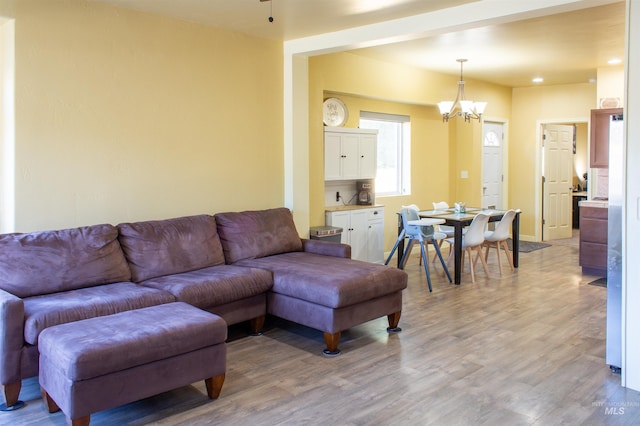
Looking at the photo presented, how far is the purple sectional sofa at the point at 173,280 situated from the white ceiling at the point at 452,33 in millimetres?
1699

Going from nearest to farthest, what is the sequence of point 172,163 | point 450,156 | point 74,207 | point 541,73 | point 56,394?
point 56,394
point 74,207
point 172,163
point 541,73
point 450,156

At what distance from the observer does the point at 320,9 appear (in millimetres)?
4211

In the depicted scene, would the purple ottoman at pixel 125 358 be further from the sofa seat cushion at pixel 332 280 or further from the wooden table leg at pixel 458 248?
the wooden table leg at pixel 458 248

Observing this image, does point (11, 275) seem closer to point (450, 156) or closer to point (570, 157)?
point (450, 156)

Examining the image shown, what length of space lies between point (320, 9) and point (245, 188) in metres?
1.83

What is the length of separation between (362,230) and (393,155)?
168 cm

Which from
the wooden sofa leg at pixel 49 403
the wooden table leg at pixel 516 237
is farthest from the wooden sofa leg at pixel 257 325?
the wooden table leg at pixel 516 237

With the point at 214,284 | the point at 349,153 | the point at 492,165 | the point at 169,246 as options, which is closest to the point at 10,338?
the point at 214,284

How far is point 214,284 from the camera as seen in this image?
148 inches

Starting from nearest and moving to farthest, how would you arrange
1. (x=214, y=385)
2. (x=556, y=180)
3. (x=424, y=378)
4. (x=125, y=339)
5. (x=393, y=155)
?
(x=125, y=339) → (x=214, y=385) → (x=424, y=378) → (x=393, y=155) → (x=556, y=180)

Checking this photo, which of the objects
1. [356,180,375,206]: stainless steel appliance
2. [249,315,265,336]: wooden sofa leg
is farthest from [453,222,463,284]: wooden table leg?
[249,315,265,336]: wooden sofa leg

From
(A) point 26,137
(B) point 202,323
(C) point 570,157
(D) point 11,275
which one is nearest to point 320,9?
(A) point 26,137

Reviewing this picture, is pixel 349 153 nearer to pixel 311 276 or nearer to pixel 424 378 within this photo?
pixel 311 276

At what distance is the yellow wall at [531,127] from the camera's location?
8.50m
